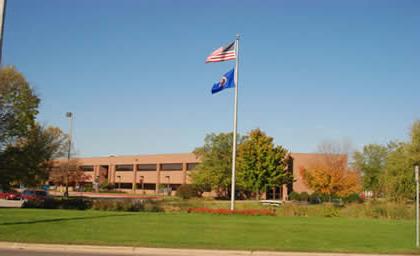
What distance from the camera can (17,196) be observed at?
5047 cm

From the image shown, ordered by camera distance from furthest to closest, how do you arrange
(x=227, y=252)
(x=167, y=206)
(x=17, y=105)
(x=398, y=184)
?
(x=398, y=184)
(x=17, y=105)
(x=167, y=206)
(x=227, y=252)

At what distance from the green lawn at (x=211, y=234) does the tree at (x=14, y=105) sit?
19428 mm

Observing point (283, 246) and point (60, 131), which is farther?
point (60, 131)

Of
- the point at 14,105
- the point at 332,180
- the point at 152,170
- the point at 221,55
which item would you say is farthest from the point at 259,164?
the point at 152,170

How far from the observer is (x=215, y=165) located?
68438mm

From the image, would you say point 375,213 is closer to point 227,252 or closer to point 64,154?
point 227,252

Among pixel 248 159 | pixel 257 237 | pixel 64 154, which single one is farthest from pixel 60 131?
pixel 257 237

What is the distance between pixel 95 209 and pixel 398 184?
2842 cm

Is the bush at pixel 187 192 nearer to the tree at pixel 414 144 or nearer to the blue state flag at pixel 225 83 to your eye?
the tree at pixel 414 144

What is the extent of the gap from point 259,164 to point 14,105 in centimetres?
3068

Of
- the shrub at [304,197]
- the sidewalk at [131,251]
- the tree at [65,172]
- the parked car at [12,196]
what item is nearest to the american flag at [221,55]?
the sidewalk at [131,251]

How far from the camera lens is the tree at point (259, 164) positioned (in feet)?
191

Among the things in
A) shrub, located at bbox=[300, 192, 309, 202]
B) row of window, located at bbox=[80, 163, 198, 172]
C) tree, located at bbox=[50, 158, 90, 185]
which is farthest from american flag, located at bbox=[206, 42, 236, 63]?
row of window, located at bbox=[80, 163, 198, 172]

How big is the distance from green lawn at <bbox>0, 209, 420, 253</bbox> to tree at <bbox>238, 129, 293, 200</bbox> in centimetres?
3682
